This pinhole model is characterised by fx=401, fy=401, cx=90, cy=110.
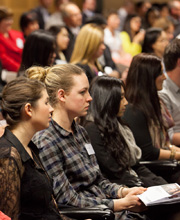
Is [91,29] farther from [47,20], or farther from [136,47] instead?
[47,20]

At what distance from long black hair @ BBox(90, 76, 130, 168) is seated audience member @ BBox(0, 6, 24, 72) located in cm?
249

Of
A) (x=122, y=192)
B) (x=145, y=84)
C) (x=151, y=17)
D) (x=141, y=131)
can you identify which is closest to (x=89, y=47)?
(x=145, y=84)

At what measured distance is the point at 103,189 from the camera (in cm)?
201

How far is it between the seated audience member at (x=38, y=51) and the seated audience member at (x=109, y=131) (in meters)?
1.13

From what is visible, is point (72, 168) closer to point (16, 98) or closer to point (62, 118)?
point (62, 118)

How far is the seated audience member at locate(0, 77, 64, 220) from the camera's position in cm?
145

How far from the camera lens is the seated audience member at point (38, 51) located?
327 centimetres

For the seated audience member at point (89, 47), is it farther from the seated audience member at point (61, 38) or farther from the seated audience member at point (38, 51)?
the seated audience member at point (61, 38)

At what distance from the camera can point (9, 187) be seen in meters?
1.39

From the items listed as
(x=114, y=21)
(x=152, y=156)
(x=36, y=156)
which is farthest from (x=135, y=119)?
(x=114, y=21)

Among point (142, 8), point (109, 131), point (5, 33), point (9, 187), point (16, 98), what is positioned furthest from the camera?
point (142, 8)

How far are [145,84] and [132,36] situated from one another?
3.79 meters

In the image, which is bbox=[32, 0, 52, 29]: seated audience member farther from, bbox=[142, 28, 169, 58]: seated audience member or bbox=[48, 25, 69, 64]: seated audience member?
bbox=[142, 28, 169, 58]: seated audience member

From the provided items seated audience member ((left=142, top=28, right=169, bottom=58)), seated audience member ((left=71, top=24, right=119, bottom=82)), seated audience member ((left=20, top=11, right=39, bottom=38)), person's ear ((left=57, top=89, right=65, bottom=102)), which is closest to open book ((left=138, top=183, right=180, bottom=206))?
person's ear ((left=57, top=89, right=65, bottom=102))
